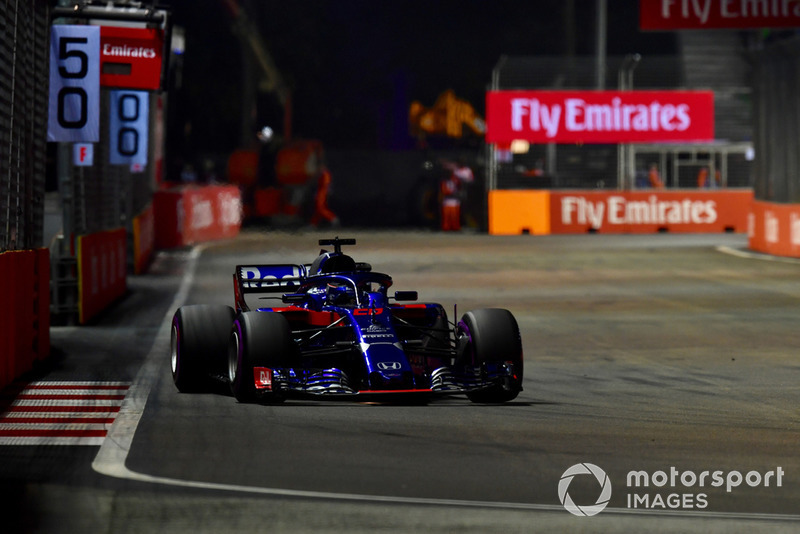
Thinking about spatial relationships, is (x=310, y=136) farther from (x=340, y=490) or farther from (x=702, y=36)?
(x=340, y=490)

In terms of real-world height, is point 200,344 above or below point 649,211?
below

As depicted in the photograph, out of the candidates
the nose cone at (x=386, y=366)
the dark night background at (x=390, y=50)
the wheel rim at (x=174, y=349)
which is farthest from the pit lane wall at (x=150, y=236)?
the dark night background at (x=390, y=50)

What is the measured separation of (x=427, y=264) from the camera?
2966 centimetres

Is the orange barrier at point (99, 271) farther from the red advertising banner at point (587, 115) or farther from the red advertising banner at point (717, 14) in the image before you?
the red advertising banner at point (587, 115)

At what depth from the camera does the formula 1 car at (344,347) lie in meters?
11.0

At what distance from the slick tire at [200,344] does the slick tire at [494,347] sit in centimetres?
192

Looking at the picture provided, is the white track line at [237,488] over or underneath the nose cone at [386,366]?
underneath

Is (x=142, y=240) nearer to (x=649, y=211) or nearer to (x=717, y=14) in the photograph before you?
(x=717, y=14)

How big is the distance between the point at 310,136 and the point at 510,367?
62.4 metres

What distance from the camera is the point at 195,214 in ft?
127

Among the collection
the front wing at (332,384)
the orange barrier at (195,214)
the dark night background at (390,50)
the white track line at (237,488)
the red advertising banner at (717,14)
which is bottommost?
the white track line at (237,488)

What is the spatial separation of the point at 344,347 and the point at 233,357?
0.89 m

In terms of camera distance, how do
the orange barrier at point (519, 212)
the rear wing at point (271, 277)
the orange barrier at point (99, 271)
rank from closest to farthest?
1. the rear wing at point (271, 277)
2. the orange barrier at point (99, 271)
3. the orange barrier at point (519, 212)

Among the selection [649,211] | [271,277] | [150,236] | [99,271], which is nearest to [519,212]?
[649,211]
